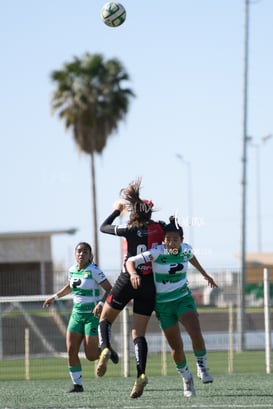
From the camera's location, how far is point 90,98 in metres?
44.9

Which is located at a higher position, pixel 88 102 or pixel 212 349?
pixel 88 102

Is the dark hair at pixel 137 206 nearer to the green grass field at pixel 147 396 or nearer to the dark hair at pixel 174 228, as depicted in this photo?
the dark hair at pixel 174 228

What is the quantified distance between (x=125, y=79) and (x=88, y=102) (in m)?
1.81

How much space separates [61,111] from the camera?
45.1 metres

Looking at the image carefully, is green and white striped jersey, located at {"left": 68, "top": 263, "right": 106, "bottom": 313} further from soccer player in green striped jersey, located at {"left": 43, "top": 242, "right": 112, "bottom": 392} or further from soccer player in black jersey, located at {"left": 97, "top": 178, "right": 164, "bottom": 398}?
soccer player in black jersey, located at {"left": 97, "top": 178, "right": 164, "bottom": 398}

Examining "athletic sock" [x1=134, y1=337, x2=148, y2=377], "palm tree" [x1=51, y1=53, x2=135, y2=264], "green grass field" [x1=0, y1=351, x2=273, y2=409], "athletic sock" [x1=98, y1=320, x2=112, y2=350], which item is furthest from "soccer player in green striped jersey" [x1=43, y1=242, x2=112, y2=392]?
"palm tree" [x1=51, y1=53, x2=135, y2=264]

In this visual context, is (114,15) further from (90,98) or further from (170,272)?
(90,98)

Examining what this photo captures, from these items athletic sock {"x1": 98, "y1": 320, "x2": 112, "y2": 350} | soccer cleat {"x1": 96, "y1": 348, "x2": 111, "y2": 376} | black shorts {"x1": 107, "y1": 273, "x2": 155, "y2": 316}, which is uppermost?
black shorts {"x1": 107, "y1": 273, "x2": 155, "y2": 316}

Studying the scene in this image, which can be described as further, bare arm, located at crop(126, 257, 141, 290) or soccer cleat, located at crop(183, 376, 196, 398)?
soccer cleat, located at crop(183, 376, 196, 398)

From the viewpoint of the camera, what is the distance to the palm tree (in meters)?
44.7

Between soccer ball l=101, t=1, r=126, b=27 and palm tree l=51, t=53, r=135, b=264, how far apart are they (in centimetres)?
2753

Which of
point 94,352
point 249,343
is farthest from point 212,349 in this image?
point 94,352

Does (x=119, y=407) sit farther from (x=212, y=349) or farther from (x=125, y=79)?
(x=125, y=79)

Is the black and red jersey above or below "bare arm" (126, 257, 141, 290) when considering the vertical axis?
above
